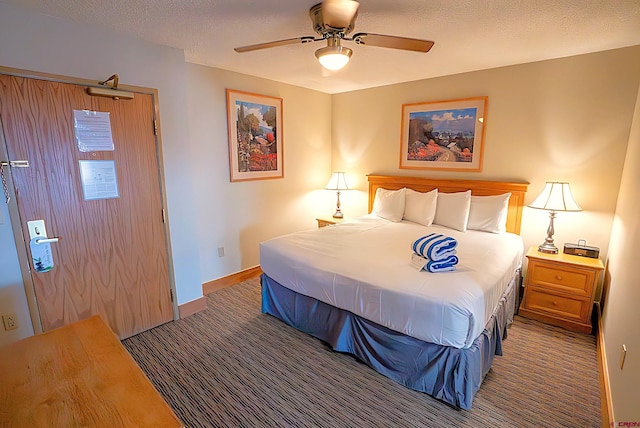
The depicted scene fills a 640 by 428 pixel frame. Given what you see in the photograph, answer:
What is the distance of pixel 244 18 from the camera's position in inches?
82.8

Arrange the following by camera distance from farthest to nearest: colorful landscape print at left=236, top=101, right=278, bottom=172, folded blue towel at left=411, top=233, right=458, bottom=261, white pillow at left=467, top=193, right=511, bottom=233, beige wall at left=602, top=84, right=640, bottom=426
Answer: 1. colorful landscape print at left=236, top=101, right=278, bottom=172
2. white pillow at left=467, top=193, right=511, bottom=233
3. folded blue towel at left=411, top=233, right=458, bottom=261
4. beige wall at left=602, top=84, right=640, bottom=426

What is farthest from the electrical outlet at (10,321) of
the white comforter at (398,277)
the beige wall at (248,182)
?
the white comforter at (398,277)

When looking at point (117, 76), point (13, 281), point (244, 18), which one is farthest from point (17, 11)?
point (13, 281)

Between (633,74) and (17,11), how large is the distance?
4695mm

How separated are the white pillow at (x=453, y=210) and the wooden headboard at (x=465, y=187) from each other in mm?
168

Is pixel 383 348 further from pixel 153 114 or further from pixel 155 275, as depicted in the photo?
pixel 153 114

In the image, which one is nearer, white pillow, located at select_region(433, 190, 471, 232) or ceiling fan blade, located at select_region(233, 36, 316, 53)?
ceiling fan blade, located at select_region(233, 36, 316, 53)

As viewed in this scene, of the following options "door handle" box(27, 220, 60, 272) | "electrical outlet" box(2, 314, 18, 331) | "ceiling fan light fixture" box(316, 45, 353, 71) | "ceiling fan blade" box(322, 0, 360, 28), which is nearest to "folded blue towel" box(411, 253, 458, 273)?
"ceiling fan light fixture" box(316, 45, 353, 71)

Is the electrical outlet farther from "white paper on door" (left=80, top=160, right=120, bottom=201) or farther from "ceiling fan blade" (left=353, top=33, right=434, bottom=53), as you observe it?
"ceiling fan blade" (left=353, top=33, right=434, bottom=53)

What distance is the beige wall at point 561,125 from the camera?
2764mm

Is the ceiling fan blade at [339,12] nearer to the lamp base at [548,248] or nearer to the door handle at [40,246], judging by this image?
the door handle at [40,246]

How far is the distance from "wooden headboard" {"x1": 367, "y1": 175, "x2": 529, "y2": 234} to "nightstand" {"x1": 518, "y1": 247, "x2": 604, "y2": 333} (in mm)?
554

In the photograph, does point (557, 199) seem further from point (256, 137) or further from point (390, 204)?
point (256, 137)

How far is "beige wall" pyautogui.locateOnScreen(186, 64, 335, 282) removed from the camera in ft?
11.0
